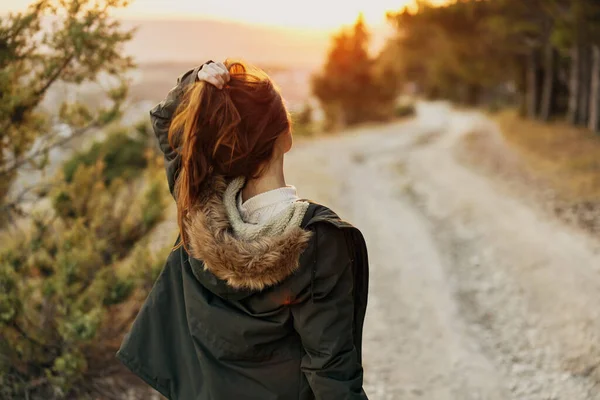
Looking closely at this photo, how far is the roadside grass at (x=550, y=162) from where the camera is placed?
393 inches

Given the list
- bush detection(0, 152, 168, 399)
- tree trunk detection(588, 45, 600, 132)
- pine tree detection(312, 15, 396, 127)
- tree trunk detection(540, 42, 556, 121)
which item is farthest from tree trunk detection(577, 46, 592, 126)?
pine tree detection(312, 15, 396, 127)

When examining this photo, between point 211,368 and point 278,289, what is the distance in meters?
0.39

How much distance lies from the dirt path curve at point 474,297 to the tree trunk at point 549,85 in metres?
9.32

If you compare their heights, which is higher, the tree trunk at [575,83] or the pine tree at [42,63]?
the pine tree at [42,63]

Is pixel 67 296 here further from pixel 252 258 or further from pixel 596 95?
pixel 596 95

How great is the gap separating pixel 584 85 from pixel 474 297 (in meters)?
13.9

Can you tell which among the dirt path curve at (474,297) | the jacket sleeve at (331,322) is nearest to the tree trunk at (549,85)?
the dirt path curve at (474,297)

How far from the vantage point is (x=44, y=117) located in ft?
14.2

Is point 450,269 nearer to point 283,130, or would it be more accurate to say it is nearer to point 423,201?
point 423,201

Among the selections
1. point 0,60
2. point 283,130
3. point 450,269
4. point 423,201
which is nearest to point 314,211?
point 283,130

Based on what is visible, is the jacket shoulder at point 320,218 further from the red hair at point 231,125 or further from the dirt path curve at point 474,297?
the dirt path curve at point 474,297

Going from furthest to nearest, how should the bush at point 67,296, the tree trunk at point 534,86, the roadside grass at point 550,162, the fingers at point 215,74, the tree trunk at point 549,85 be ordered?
1. the tree trunk at point 534,86
2. the tree trunk at point 549,85
3. the roadside grass at point 550,162
4. the bush at point 67,296
5. the fingers at point 215,74

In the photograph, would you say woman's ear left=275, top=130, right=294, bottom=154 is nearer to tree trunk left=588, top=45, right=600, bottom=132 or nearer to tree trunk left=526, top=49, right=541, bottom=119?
tree trunk left=588, top=45, right=600, bottom=132

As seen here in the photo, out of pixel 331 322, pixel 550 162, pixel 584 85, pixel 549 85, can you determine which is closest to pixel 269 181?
pixel 331 322
